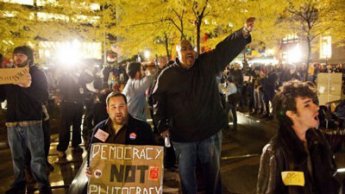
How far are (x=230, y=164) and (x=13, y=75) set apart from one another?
4.16 metres

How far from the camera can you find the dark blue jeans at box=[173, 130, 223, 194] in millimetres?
4184

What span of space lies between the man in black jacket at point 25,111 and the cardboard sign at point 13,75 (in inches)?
4.9

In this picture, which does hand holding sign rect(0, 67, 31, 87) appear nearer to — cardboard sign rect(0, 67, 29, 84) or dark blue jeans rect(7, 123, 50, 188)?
cardboard sign rect(0, 67, 29, 84)

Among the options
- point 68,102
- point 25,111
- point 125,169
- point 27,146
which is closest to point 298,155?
point 125,169

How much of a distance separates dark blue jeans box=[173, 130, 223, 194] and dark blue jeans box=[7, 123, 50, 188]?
2.11m

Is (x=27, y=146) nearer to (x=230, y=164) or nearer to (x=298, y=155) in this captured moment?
(x=230, y=164)

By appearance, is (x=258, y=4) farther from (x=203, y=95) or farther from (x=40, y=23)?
(x=40, y=23)

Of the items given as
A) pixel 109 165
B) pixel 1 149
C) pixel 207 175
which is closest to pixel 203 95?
pixel 207 175

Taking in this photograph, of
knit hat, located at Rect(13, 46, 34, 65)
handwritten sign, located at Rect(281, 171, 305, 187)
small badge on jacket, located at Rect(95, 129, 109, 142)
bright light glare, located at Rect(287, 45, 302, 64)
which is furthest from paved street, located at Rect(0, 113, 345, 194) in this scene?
bright light glare, located at Rect(287, 45, 302, 64)

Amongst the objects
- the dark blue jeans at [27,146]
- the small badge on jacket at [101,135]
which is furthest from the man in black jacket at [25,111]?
the small badge on jacket at [101,135]

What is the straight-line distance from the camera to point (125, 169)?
3535 mm

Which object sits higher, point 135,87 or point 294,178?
point 135,87

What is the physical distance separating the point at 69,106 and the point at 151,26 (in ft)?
13.4

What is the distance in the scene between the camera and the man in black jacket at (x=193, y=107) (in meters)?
4.13
